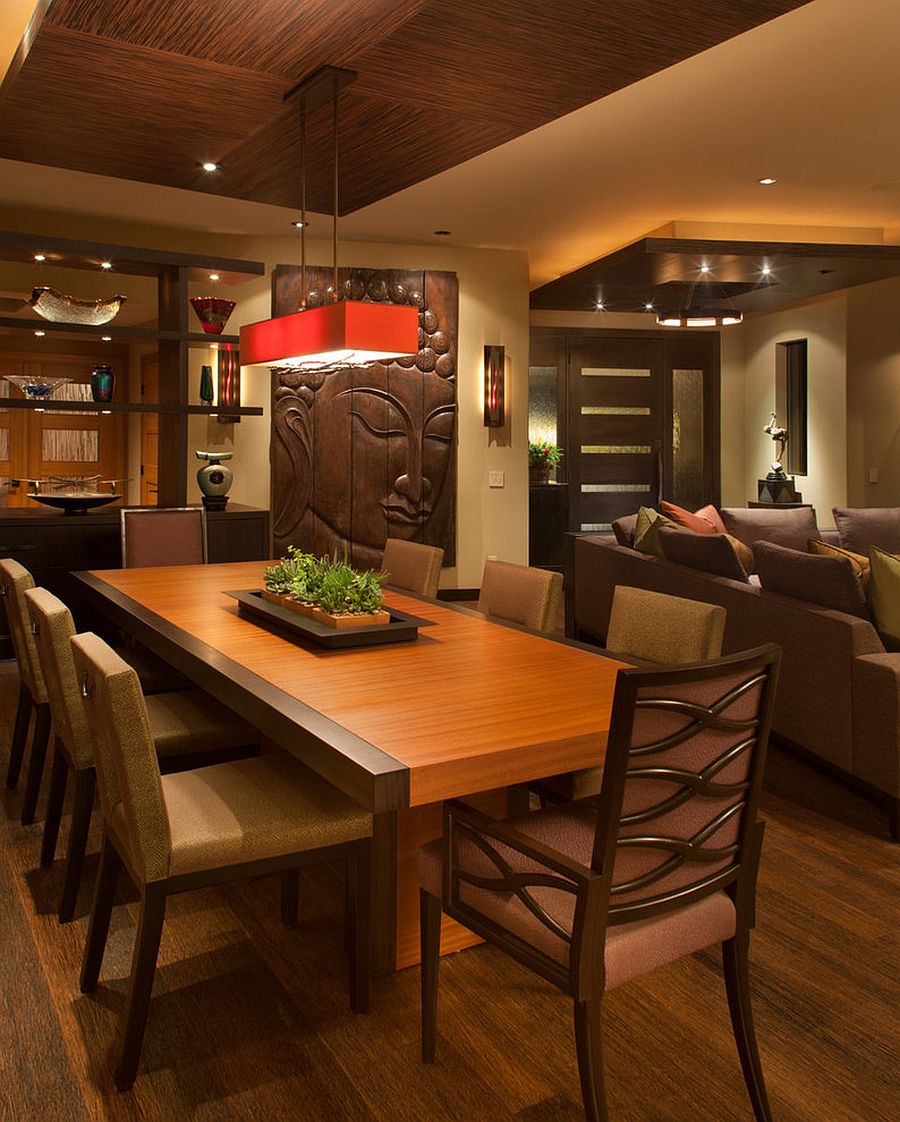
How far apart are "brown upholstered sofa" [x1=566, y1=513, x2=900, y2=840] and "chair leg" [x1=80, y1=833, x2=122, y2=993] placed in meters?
2.42

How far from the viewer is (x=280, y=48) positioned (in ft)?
10.3

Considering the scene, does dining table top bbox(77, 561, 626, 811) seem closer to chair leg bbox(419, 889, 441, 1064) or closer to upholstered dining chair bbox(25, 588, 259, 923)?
upholstered dining chair bbox(25, 588, 259, 923)

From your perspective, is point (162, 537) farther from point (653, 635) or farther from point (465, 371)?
point (465, 371)

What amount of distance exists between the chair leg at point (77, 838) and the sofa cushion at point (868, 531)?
4792mm

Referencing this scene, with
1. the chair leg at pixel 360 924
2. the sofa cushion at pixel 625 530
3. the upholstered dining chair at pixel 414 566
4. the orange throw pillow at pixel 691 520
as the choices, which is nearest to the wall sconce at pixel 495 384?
the sofa cushion at pixel 625 530

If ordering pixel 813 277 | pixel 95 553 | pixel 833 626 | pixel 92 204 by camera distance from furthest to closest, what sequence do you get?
pixel 813 277, pixel 92 204, pixel 95 553, pixel 833 626

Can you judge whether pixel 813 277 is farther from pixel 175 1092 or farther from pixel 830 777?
pixel 175 1092

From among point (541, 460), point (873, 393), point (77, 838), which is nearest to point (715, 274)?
point (873, 393)

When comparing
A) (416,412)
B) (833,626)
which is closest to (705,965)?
(833,626)

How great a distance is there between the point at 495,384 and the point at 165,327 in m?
2.62

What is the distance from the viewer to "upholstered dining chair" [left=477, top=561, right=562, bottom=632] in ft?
10.2

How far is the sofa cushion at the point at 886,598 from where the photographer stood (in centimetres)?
360

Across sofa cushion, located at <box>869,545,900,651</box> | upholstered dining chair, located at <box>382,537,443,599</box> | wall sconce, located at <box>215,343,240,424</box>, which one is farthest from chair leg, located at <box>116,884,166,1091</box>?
wall sconce, located at <box>215,343,240,424</box>

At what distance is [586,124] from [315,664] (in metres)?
3.50
